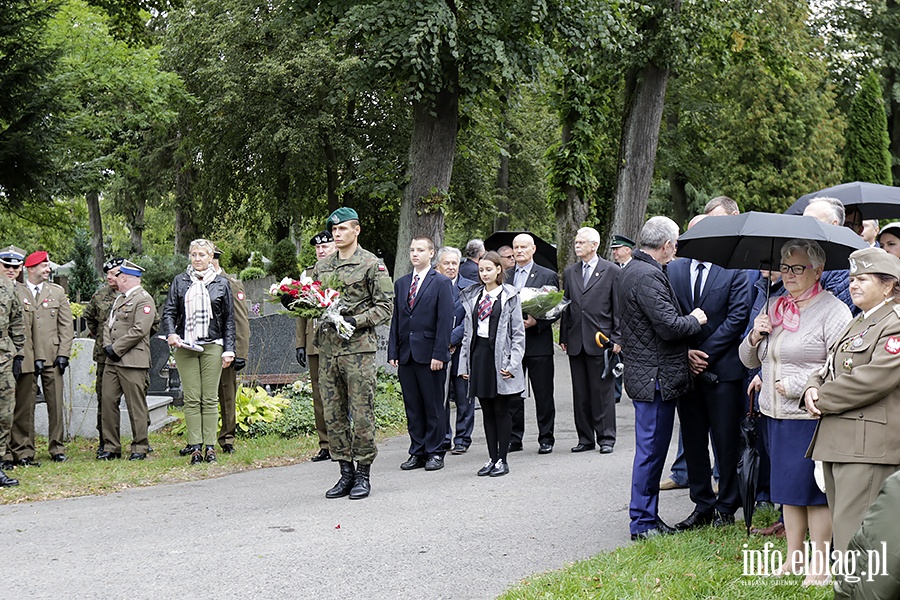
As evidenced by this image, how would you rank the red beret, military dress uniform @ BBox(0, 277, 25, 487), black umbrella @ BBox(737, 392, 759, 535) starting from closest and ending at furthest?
black umbrella @ BBox(737, 392, 759, 535) → military dress uniform @ BBox(0, 277, 25, 487) → the red beret

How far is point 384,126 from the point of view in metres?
31.6

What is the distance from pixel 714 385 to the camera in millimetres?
6504

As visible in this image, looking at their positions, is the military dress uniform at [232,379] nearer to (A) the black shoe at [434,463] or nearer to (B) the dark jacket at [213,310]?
(B) the dark jacket at [213,310]

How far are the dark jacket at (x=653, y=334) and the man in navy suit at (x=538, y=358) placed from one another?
11.5 ft

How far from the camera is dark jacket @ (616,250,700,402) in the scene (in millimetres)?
6246

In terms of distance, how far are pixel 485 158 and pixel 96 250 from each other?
17.4 m

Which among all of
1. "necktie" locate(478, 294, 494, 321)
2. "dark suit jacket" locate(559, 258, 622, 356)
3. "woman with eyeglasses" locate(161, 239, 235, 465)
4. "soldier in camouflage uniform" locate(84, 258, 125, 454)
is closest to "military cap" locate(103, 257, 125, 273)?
"soldier in camouflage uniform" locate(84, 258, 125, 454)

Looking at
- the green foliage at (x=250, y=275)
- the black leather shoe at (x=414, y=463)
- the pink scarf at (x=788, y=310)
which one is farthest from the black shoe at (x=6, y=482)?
the green foliage at (x=250, y=275)

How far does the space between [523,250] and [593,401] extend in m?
1.80

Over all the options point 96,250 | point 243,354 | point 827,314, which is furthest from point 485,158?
point 827,314

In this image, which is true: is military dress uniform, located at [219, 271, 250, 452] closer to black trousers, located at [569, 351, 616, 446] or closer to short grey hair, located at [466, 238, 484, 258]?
short grey hair, located at [466, 238, 484, 258]

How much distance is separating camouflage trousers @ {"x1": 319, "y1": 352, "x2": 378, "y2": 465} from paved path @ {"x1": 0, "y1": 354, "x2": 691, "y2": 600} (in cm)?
44

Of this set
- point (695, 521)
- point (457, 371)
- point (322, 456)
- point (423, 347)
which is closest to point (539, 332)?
point (457, 371)

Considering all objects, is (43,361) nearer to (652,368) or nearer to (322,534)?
(322,534)
